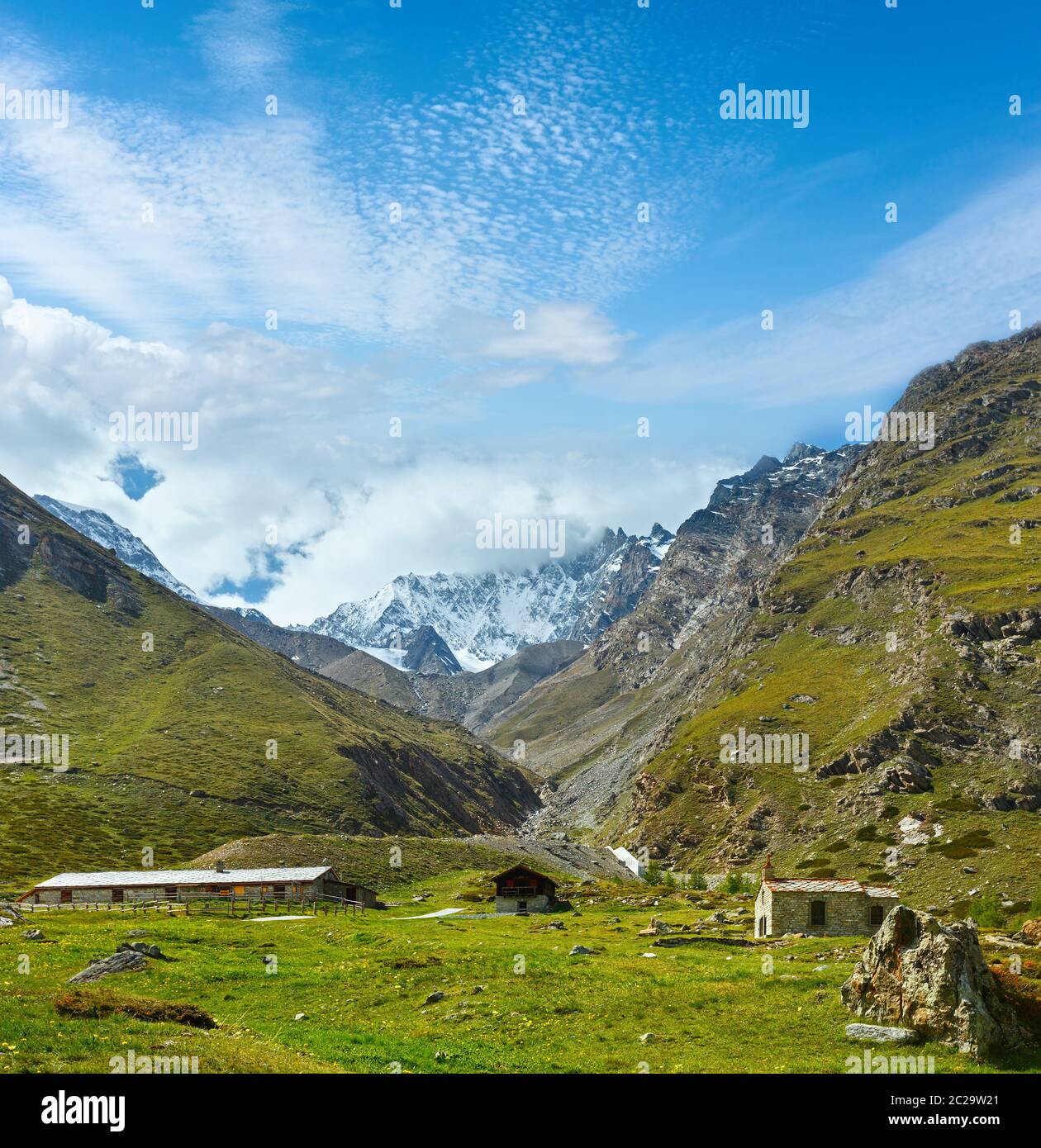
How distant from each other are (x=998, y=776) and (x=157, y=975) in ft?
517

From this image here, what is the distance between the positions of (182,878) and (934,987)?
283 ft

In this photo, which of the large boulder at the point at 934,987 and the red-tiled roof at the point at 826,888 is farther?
the red-tiled roof at the point at 826,888

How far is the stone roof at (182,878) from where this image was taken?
9300cm

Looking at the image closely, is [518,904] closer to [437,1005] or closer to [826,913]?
[826,913]

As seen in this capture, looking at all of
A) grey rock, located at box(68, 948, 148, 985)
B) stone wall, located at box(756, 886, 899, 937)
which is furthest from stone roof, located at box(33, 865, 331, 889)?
grey rock, located at box(68, 948, 148, 985)

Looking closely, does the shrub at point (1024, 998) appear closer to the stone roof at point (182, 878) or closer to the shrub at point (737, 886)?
the stone roof at point (182, 878)

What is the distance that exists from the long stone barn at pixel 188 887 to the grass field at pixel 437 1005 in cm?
3273

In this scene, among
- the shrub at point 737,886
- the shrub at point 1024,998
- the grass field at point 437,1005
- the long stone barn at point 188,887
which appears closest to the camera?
the grass field at point 437,1005

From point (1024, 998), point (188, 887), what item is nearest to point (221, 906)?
point (188, 887)

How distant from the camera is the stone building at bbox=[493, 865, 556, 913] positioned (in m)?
101

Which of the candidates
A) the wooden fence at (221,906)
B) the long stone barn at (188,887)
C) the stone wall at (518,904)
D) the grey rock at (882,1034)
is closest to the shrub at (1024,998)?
the grey rock at (882,1034)

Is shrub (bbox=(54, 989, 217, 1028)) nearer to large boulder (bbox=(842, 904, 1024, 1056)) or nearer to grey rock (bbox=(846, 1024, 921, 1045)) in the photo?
grey rock (bbox=(846, 1024, 921, 1045))
